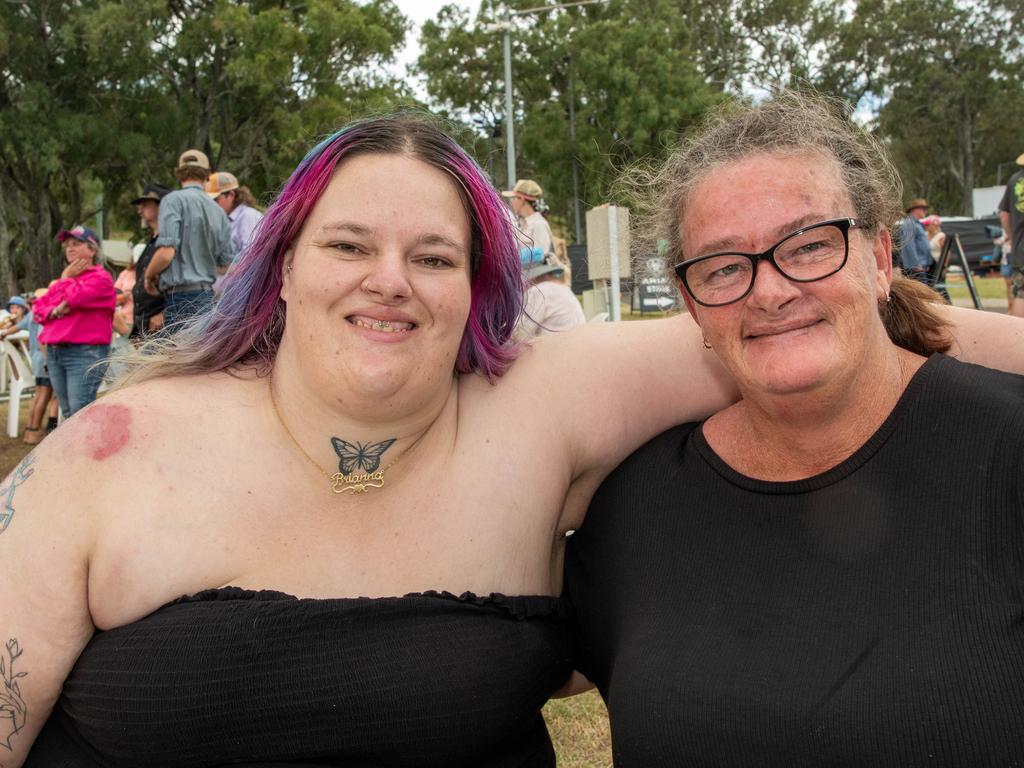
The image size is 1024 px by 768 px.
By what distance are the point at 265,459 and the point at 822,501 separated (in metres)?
1.16

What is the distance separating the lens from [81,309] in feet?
25.0

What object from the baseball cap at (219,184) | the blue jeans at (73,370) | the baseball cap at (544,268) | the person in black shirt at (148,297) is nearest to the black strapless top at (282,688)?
the baseball cap at (544,268)

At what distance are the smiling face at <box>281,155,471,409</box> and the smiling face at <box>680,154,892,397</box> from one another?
0.55m

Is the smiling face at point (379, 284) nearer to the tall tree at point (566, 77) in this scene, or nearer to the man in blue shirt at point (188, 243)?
the man in blue shirt at point (188, 243)

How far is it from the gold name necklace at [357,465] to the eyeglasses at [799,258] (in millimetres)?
817

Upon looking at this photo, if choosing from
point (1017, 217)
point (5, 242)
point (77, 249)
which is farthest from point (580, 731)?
point (5, 242)

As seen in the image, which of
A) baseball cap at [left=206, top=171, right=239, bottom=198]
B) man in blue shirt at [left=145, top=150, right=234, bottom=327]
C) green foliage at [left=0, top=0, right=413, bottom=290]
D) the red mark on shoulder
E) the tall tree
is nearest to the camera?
the red mark on shoulder

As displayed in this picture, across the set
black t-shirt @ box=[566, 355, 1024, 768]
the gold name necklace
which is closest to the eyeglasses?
black t-shirt @ box=[566, 355, 1024, 768]

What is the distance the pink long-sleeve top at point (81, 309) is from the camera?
7.55 metres

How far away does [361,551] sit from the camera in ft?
6.20

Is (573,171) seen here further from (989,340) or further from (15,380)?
(989,340)

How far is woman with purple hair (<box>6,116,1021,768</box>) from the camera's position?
66.4 inches

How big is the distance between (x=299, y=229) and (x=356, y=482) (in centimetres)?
58

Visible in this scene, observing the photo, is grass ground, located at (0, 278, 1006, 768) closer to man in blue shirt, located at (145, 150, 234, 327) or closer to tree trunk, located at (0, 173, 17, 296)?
man in blue shirt, located at (145, 150, 234, 327)
